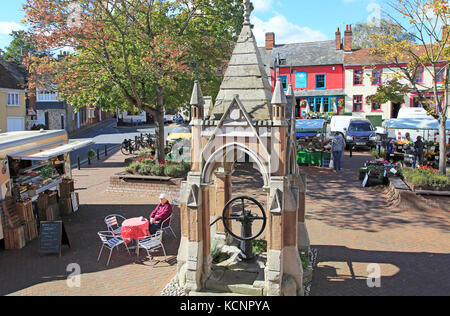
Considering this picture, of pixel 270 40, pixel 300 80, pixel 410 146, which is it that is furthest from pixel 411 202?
pixel 270 40

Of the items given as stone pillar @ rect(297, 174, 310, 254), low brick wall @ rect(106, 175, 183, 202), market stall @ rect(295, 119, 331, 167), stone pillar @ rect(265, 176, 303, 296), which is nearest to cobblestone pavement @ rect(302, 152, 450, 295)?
stone pillar @ rect(297, 174, 310, 254)

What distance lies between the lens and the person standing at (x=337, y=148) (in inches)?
769

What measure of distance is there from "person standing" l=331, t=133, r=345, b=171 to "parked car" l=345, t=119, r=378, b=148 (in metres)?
6.43

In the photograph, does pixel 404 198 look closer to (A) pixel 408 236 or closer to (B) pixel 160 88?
(A) pixel 408 236

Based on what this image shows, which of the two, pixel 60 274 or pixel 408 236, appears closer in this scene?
pixel 60 274

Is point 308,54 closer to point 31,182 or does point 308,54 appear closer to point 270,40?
point 270,40

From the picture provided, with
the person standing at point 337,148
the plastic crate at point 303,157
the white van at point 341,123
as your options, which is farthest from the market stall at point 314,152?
the white van at point 341,123

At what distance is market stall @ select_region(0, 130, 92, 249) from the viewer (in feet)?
34.7

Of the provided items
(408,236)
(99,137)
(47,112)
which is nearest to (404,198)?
(408,236)

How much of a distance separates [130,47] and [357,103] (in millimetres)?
28238

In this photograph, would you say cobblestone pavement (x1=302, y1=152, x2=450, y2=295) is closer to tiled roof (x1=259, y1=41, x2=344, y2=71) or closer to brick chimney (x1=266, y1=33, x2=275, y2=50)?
tiled roof (x1=259, y1=41, x2=344, y2=71)

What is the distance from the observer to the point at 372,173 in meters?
16.6

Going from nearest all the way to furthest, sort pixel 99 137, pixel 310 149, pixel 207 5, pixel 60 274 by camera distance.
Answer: pixel 60 274 → pixel 207 5 → pixel 310 149 → pixel 99 137

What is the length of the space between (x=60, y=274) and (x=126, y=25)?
1169 cm
